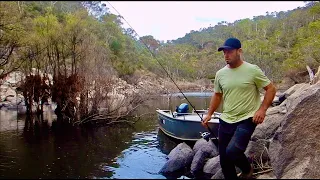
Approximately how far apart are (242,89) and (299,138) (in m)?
2.01

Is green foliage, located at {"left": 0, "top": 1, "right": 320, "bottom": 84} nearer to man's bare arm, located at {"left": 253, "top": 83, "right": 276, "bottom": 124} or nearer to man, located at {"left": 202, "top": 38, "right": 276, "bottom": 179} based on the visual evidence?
man, located at {"left": 202, "top": 38, "right": 276, "bottom": 179}

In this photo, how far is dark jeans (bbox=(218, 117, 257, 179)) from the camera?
4406mm

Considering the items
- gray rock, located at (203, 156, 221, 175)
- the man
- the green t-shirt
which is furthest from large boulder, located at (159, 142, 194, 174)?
the green t-shirt

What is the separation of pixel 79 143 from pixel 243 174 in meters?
8.73

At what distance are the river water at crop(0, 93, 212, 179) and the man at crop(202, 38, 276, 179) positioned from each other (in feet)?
11.4

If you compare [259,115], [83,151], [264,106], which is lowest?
[83,151]

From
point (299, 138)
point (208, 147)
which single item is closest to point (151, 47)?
point (208, 147)

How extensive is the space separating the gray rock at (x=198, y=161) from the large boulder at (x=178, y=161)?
0.23 meters

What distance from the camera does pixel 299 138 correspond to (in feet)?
19.2

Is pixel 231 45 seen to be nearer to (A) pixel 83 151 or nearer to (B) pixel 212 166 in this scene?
(B) pixel 212 166

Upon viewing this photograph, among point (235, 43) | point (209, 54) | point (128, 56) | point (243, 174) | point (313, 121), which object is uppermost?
point (128, 56)

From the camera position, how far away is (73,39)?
20703 millimetres

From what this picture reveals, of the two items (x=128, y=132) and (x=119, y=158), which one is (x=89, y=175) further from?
(x=128, y=132)

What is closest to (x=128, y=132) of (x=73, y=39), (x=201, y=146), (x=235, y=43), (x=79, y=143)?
(x=79, y=143)
